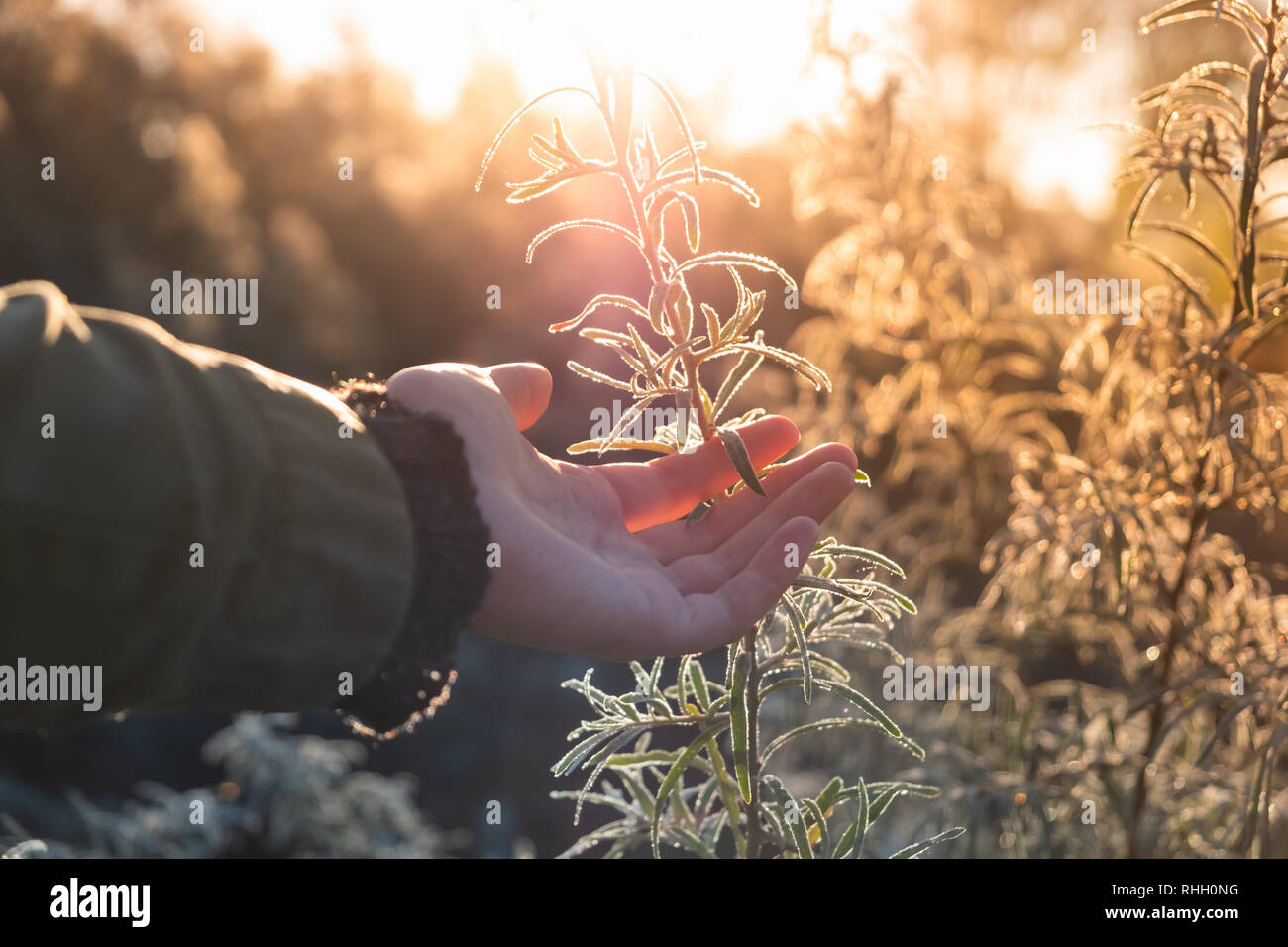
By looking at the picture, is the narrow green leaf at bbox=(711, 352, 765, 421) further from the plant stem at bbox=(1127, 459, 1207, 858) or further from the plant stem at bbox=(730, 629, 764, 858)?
the plant stem at bbox=(1127, 459, 1207, 858)

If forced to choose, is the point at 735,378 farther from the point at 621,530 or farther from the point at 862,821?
the point at 862,821

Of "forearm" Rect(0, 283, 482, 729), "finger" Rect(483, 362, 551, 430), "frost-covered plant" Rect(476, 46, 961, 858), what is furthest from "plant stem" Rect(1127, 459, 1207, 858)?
"forearm" Rect(0, 283, 482, 729)

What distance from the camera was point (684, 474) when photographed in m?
1.24

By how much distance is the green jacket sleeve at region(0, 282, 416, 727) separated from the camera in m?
0.82

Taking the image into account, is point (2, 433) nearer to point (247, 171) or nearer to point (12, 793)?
point (12, 793)

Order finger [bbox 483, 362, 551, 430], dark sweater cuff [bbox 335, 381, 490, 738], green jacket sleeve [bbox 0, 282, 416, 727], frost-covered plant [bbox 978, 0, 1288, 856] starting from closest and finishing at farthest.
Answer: green jacket sleeve [bbox 0, 282, 416, 727]
dark sweater cuff [bbox 335, 381, 490, 738]
frost-covered plant [bbox 978, 0, 1288, 856]
finger [bbox 483, 362, 551, 430]

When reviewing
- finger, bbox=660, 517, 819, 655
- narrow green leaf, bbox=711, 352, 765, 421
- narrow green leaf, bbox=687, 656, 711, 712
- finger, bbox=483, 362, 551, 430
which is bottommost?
narrow green leaf, bbox=687, 656, 711, 712

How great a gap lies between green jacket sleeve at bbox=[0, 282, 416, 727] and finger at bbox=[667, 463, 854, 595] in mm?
387

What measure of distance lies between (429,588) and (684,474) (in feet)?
1.29

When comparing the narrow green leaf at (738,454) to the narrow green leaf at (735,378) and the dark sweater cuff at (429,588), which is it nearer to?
the narrow green leaf at (735,378)

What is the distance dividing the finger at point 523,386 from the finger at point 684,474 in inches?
4.9

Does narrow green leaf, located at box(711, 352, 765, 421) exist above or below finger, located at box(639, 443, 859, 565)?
above

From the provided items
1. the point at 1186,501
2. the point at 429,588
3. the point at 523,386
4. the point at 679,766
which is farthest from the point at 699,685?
the point at 1186,501

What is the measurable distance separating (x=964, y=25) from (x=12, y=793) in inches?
307
